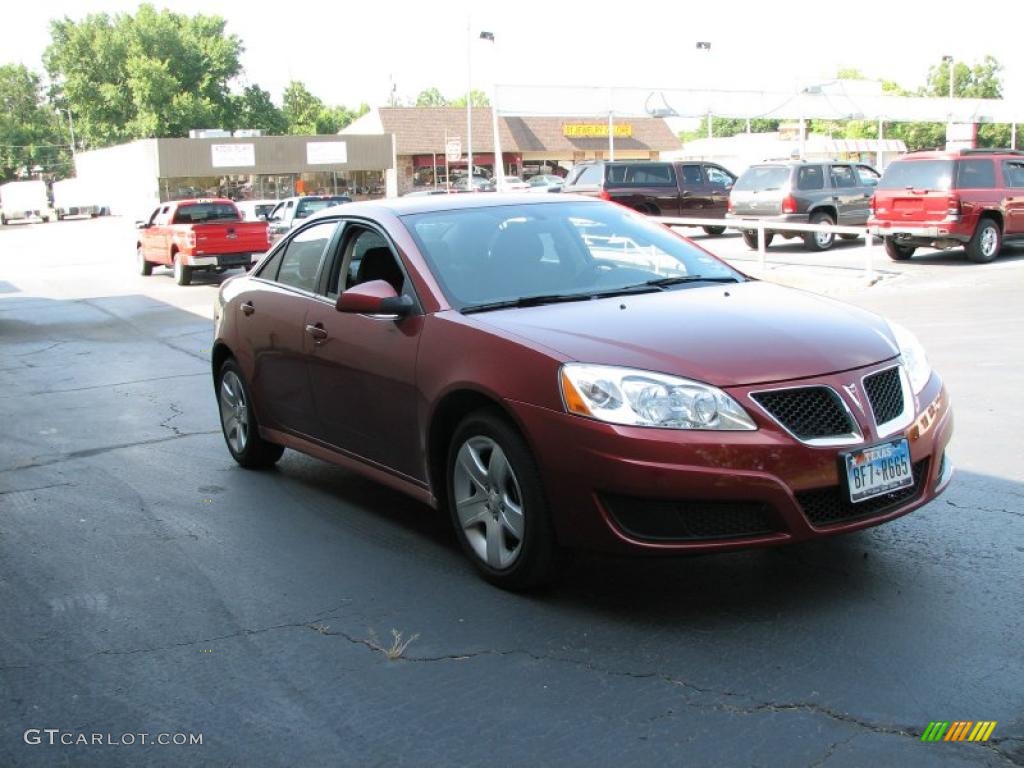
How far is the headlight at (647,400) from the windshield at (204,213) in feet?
72.3

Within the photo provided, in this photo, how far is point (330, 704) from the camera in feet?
12.5

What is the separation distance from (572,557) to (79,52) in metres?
109

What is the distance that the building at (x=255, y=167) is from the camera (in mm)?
64875

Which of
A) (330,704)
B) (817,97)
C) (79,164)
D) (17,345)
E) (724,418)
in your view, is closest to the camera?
(330,704)

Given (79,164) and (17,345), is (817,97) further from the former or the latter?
(79,164)

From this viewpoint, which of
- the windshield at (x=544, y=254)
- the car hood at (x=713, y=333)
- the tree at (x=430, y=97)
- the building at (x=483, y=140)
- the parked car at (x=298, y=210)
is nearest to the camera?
the car hood at (x=713, y=333)

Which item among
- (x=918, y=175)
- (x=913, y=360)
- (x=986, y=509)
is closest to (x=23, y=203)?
(x=918, y=175)

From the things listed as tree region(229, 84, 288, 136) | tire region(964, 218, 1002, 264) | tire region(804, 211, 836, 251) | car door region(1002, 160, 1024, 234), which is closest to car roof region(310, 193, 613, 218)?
tire region(964, 218, 1002, 264)

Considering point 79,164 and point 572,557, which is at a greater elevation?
point 79,164

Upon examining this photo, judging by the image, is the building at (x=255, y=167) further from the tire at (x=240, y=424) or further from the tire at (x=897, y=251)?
the tire at (x=240, y=424)

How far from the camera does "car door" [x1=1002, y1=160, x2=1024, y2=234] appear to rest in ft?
65.2

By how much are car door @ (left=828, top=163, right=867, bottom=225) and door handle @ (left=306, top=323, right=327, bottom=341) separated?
20.0 m

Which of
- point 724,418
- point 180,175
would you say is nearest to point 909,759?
point 724,418

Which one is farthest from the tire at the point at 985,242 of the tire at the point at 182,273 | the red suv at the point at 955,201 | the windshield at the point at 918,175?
the tire at the point at 182,273
